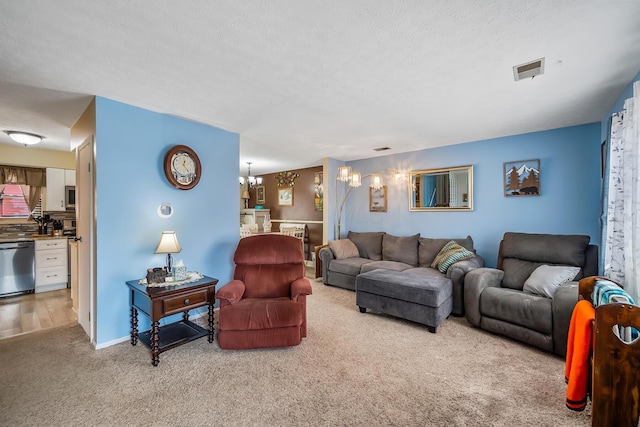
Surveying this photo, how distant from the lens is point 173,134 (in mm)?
3174

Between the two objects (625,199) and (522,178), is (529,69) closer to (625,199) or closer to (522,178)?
(625,199)

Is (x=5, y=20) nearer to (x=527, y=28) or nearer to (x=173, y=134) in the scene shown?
(x=173, y=134)

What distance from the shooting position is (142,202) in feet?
9.56

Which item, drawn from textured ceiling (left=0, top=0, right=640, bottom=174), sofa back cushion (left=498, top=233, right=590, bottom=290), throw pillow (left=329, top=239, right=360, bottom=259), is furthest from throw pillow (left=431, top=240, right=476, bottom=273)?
textured ceiling (left=0, top=0, right=640, bottom=174)

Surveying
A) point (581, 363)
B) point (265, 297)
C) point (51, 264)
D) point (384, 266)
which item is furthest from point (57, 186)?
point (581, 363)

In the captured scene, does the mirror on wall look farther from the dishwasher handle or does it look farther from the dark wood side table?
the dishwasher handle

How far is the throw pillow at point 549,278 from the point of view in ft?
9.11

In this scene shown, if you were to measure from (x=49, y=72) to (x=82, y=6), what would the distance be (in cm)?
107

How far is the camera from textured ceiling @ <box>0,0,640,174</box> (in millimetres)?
1525

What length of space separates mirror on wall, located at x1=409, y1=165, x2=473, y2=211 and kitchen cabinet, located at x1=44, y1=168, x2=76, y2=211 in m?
6.06

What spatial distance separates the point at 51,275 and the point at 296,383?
4.80 m

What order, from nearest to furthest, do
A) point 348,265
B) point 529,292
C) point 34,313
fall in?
point 529,292 → point 34,313 → point 348,265

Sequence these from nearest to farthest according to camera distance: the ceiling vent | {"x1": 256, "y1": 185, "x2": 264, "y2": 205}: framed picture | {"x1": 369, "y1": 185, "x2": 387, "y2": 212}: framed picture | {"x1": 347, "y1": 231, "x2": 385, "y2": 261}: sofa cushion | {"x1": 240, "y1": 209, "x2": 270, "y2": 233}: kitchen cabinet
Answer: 1. the ceiling vent
2. {"x1": 347, "y1": 231, "x2": 385, "y2": 261}: sofa cushion
3. {"x1": 369, "y1": 185, "x2": 387, "y2": 212}: framed picture
4. {"x1": 240, "y1": 209, "x2": 270, "y2": 233}: kitchen cabinet
5. {"x1": 256, "y1": 185, "x2": 264, "y2": 205}: framed picture

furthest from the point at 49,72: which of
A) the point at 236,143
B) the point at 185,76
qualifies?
the point at 236,143
